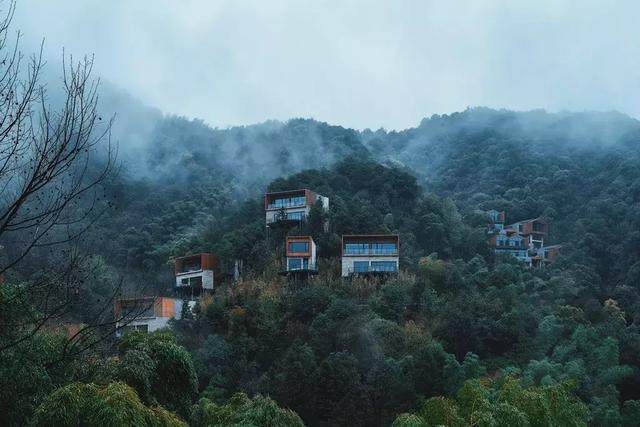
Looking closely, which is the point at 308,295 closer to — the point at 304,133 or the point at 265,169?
the point at 265,169

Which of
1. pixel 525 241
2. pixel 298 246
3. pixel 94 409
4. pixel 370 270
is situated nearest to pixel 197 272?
pixel 298 246

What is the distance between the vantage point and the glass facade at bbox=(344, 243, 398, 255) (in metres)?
23.9

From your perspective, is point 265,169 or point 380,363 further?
point 265,169

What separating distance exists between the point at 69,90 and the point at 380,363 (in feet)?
49.4

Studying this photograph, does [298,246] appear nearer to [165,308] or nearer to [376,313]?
[376,313]

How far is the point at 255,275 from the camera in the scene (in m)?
24.6

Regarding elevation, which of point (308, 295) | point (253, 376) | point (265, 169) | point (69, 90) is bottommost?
point (253, 376)

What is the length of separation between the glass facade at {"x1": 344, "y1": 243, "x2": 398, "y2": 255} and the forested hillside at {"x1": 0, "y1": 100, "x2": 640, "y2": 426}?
0.77 m

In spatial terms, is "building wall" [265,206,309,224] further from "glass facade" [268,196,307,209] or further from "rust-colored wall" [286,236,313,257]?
"rust-colored wall" [286,236,313,257]

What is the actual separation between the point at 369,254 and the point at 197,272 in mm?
5910

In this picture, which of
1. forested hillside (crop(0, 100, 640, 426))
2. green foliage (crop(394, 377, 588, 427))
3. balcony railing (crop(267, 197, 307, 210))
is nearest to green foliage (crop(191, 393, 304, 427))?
→ forested hillside (crop(0, 100, 640, 426))

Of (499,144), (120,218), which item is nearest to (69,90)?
(120,218)

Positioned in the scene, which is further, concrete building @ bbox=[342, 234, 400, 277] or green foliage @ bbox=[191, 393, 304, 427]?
concrete building @ bbox=[342, 234, 400, 277]

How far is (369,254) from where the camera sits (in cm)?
2389
